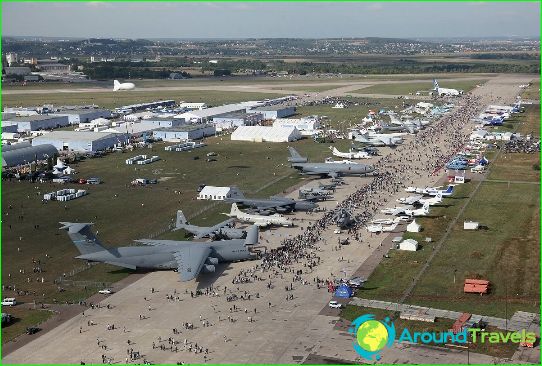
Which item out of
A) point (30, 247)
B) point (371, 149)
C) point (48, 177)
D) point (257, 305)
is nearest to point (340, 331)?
point (257, 305)

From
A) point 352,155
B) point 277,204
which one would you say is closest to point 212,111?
point 352,155

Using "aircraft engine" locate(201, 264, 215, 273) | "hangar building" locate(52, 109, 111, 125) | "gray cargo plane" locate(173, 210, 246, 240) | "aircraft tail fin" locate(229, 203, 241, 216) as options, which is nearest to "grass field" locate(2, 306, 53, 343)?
"aircraft engine" locate(201, 264, 215, 273)

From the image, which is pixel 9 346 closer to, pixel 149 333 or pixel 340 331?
pixel 149 333

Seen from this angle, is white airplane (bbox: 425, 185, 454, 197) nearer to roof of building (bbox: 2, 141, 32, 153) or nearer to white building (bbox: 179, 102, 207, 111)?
roof of building (bbox: 2, 141, 32, 153)

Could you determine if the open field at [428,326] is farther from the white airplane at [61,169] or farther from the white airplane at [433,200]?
the white airplane at [61,169]

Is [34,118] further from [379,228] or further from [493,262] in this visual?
[493,262]
